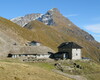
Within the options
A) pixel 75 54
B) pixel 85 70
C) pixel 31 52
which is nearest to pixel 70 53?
pixel 75 54

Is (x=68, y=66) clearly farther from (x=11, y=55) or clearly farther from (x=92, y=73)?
(x=11, y=55)

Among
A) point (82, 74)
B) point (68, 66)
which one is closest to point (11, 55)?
point (68, 66)

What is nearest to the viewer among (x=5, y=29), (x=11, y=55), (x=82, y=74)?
(x=82, y=74)

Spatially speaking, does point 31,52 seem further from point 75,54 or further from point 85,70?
point 85,70

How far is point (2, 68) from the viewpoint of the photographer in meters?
49.8

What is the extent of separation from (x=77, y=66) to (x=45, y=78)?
32084mm

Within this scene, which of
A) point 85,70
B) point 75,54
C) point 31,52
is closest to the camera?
point 85,70

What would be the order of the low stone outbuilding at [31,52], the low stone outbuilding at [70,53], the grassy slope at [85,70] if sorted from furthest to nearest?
the low stone outbuilding at [70,53]
the low stone outbuilding at [31,52]
the grassy slope at [85,70]

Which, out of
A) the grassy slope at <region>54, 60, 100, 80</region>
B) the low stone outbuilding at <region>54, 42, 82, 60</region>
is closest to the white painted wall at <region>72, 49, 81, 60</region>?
the low stone outbuilding at <region>54, 42, 82, 60</region>

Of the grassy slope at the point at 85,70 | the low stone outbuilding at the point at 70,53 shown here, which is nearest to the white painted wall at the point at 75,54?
the low stone outbuilding at the point at 70,53

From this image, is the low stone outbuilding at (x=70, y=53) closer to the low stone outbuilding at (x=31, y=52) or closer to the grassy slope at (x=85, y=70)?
the low stone outbuilding at (x=31, y=52)

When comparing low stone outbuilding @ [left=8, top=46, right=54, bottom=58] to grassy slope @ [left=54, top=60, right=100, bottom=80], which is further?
low stone outbuilding @ [left=8, top=46, right=54, bottom=58]

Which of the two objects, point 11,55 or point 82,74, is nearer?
point 82,74

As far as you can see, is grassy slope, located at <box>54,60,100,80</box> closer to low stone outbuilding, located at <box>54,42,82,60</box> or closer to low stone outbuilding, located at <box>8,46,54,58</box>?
low stone outbuilding, located at <box>54,42,82,60</box>
